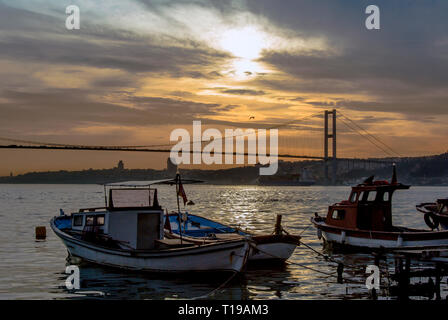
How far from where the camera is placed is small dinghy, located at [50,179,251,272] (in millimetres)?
18094

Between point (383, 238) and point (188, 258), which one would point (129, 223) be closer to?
point (188, 258)

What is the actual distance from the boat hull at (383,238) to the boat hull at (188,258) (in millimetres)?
7316

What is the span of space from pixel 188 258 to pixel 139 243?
3169 mm

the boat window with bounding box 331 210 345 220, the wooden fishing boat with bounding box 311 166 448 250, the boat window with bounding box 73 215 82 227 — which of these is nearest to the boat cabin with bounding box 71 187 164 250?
the boat window with bounding box 73 215 82 227

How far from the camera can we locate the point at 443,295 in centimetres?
1623

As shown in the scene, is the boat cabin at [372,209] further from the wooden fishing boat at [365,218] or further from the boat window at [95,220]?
the boat window at [95,220]

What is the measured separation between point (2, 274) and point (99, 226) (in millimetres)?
4316

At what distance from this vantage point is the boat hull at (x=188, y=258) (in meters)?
17.9

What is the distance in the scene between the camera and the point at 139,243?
68.1 feet

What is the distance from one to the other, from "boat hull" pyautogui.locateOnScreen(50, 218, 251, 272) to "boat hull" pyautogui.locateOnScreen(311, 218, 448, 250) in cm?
732
